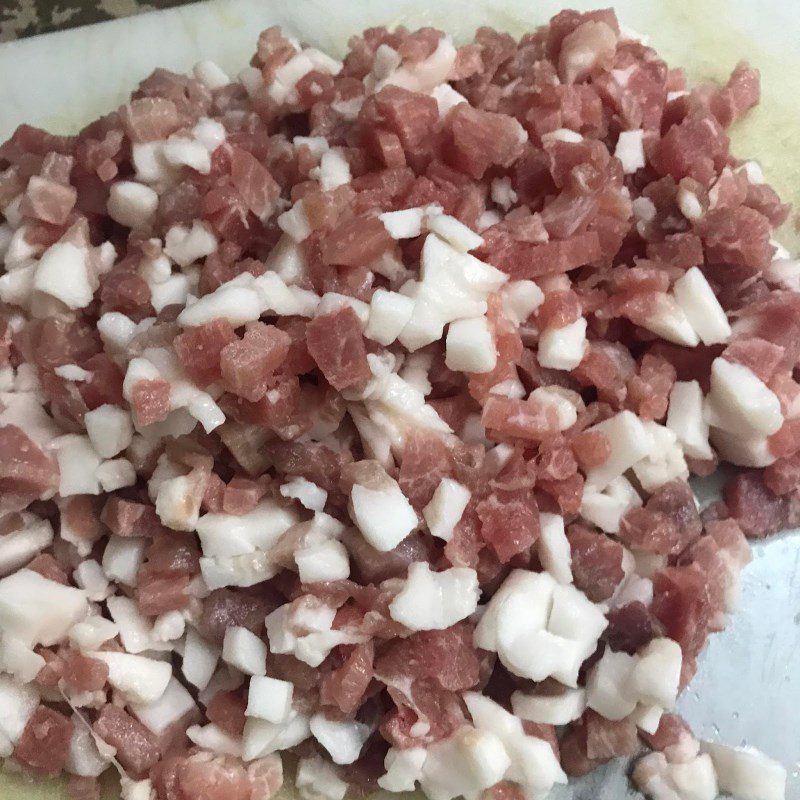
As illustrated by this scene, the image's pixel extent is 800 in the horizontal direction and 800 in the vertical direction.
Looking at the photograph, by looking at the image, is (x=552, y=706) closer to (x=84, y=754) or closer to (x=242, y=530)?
(x=242, y=530)

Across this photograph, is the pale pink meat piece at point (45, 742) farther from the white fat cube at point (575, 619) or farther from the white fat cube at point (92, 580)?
the white fat cube at point (575, 619)

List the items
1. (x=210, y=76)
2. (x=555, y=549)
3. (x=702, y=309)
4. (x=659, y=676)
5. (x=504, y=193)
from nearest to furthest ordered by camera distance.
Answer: (x=659, y=676) < (x=555, y=549) < (x=702, y=309) < (x=504, y=193) < (x=210, y=76)

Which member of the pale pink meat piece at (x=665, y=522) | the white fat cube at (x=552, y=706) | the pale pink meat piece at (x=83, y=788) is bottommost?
the pale pink meat piece at (x=83, y=788)

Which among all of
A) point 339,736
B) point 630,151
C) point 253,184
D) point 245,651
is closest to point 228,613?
point 245,651

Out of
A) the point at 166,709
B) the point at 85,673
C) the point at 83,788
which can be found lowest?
the point at 83,788

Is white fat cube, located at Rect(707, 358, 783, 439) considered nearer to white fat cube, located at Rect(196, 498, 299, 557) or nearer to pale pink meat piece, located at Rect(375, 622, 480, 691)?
pale pink meat piece, located at Rect(375, 622, 480, 691)

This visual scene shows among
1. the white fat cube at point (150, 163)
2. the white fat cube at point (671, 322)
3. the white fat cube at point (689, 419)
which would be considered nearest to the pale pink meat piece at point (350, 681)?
the white fat cube at point (689, 419)

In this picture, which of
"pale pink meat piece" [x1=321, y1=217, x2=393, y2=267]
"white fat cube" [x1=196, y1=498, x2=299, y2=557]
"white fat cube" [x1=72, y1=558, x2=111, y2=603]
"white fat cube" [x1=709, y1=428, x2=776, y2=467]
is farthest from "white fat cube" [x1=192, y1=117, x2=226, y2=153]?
"white fat cube" [x1=709, y1=428, x2=776, y2=467]

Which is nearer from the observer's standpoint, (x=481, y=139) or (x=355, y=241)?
(x=355, y=241)
